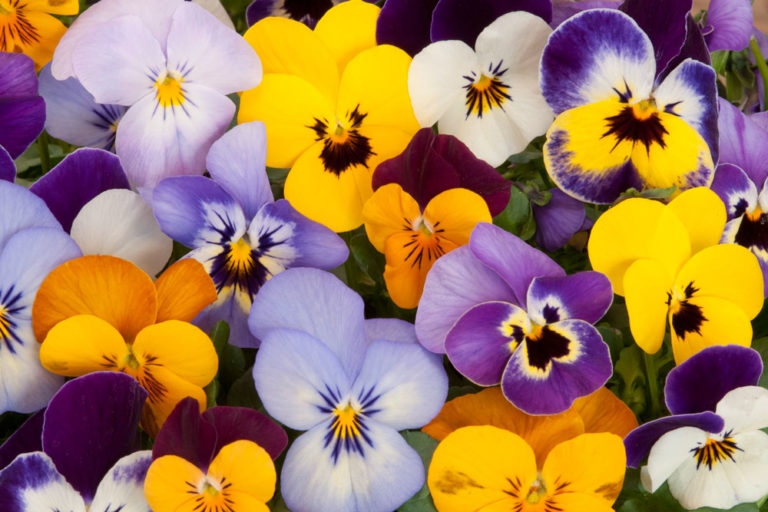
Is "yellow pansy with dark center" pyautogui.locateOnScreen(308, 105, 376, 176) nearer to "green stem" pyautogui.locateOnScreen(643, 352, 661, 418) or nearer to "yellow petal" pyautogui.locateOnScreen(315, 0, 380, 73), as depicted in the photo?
"yellow petal" pyautogui.locateOnScreen(315, 0, 380, 73)

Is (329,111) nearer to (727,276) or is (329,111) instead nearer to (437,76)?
(437,76)

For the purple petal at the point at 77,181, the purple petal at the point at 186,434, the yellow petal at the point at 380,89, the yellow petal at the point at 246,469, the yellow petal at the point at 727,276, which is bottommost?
the yellow petal at the point at 246,469

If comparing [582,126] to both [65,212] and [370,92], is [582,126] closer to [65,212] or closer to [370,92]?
[370,92]

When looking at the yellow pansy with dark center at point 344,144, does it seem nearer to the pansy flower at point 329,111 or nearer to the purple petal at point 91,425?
the pansy flower at point 329,111

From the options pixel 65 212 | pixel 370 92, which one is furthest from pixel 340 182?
pixel 65 212

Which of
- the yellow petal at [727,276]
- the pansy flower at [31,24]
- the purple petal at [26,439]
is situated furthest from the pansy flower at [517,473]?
the pansy flower at [31,24]

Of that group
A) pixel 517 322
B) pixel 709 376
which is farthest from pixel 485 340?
pixel 709 376

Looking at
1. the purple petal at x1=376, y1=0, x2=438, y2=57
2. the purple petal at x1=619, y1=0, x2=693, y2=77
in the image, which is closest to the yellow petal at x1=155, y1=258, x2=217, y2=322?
the purple petal at x1=376, y1=0, x2=438, y2=57
